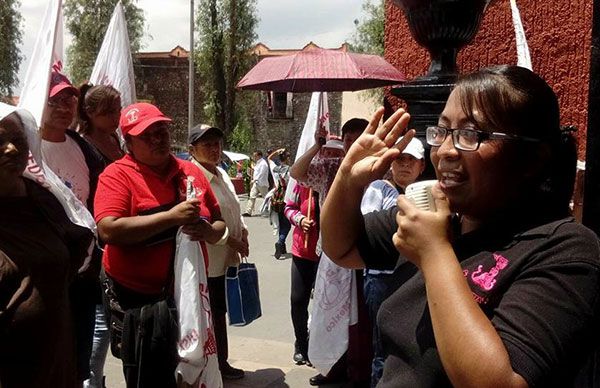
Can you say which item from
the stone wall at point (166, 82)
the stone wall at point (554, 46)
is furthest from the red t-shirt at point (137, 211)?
the stone wall at point (166, 82)

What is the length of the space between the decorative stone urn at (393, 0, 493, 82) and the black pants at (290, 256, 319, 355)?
2.56 metres

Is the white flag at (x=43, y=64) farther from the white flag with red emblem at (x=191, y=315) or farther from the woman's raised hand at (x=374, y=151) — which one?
the woman's raised hand at (x=374, y=151)

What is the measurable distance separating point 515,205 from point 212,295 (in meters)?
3.37

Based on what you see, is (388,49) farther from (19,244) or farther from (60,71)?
(19,244)

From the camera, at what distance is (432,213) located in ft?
4.38

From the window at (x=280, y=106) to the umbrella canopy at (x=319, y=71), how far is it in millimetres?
33022

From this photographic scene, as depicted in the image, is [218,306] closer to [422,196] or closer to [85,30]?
[422,196]

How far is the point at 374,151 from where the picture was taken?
65.1 inches

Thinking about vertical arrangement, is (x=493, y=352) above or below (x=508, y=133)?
below

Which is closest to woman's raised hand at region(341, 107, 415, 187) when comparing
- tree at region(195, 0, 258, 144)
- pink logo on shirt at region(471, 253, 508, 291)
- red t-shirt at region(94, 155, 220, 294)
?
pink logo on shirt at region(471, 253, 508, 291)

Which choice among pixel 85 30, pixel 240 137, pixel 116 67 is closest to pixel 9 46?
pixel 85 30

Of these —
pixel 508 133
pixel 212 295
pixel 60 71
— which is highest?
pixel 60 71

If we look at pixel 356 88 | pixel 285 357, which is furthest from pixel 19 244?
pixel 356 88

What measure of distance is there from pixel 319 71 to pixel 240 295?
182 cm
